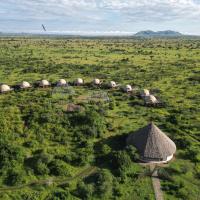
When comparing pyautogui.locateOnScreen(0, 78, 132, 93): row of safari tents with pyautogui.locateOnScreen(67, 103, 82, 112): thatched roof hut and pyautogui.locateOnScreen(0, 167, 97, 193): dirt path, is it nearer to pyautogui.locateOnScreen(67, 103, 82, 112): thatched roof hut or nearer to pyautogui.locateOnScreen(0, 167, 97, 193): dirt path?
pyautogui.locateOnScreen(67, 103, 82, 112): thatched roof hut

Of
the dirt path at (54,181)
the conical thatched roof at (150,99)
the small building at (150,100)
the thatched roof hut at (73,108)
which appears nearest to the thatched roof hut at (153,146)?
the dirt path at (54,181)

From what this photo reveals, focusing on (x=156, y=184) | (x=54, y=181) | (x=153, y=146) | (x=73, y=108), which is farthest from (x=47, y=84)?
(x=156, y=184)

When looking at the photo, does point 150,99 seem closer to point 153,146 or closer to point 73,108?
point 73,108

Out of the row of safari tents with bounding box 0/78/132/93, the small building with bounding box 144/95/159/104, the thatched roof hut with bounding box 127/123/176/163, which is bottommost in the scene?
the row of safari tents with bounding box 0/78/132/93

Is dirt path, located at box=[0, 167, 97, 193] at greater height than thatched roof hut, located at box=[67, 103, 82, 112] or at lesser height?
lesser

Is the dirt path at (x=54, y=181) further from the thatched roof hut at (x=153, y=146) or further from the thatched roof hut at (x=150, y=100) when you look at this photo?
the thatched roof hut at (x=150, y=100)

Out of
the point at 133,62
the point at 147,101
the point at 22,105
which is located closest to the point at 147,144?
the point at 147,101

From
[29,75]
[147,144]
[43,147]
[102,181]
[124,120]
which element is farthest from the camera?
[29,75]

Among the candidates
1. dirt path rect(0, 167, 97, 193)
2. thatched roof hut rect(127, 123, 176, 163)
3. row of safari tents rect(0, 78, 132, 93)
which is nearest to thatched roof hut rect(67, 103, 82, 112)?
thatched roof hut rect(127, 123, 176, 163)

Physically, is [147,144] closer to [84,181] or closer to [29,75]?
[84,181]
